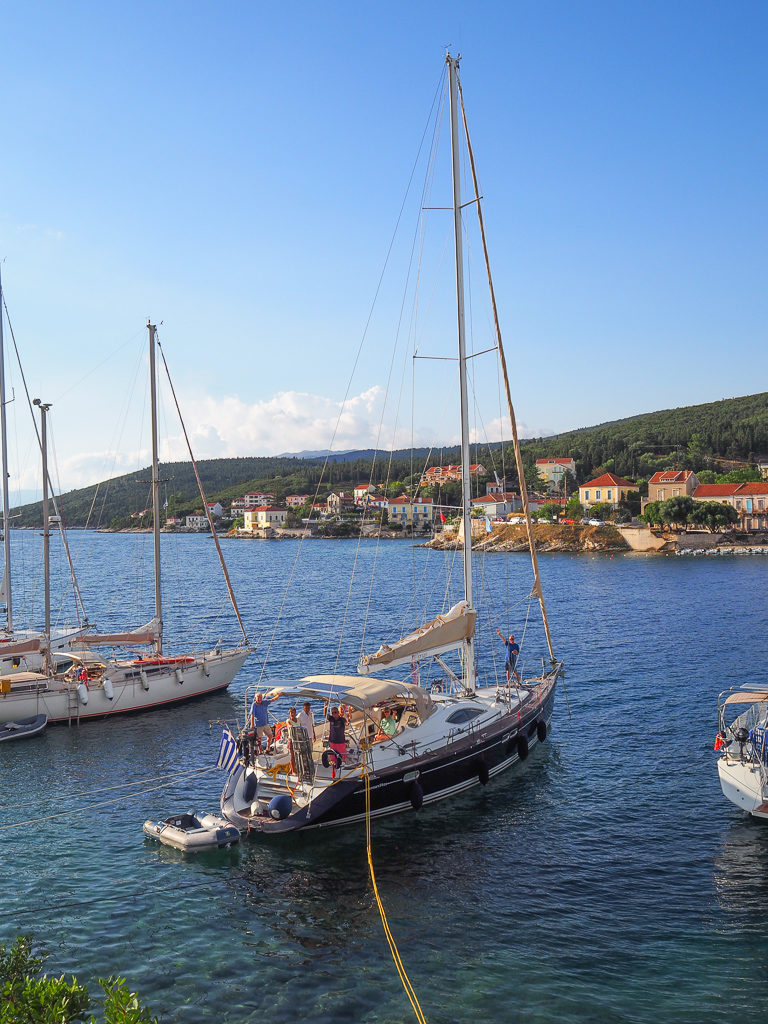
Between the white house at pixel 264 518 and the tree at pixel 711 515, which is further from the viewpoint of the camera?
the white house at pixel 264 518

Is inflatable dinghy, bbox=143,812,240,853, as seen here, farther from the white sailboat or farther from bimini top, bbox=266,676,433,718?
the white sailboat

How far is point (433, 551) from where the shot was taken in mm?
127000

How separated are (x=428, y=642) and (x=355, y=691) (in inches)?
138

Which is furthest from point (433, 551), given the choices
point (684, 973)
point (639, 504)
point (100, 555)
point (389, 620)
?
point (684, 973)

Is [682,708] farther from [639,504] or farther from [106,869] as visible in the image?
[639,504]

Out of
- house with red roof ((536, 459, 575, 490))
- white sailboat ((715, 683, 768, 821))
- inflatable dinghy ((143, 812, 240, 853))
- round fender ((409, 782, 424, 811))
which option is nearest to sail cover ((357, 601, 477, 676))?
round fender ((409, 782, 424, 811))

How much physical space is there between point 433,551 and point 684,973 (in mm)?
115457

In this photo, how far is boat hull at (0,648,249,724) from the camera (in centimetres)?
2573

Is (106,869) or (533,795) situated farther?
(533,795)

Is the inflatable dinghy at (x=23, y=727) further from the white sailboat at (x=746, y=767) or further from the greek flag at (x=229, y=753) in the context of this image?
the white sailboat at (x=746, y=767)

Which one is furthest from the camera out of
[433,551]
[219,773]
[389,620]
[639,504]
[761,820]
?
[639,504]

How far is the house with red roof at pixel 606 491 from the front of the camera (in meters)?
143

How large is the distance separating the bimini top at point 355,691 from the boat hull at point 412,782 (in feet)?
4.49

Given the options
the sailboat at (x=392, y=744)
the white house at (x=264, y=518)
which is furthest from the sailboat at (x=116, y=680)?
the white house at (x=264, y=518)
